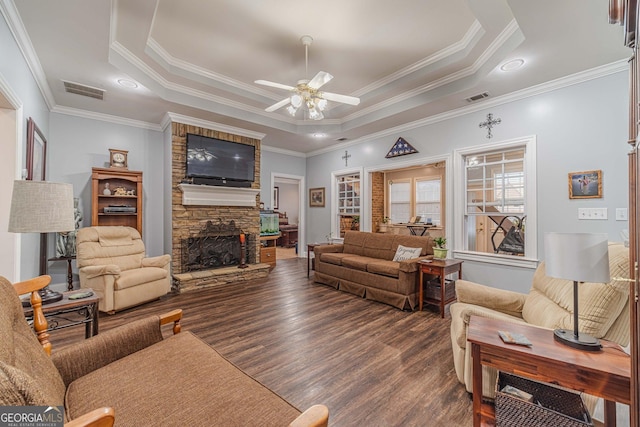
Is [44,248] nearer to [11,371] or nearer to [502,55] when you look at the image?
[11,371]

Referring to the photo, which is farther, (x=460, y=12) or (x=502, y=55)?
(x=502, y=55)

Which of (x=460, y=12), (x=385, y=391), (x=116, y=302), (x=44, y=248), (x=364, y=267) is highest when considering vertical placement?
(x=460, y=12)

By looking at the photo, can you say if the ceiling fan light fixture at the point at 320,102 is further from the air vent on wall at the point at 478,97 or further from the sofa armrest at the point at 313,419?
the sofa armrest at the point at 313,419

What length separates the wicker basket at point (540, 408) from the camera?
4.18 ft

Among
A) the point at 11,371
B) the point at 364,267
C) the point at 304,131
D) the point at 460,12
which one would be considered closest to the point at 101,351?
the point at 11,371

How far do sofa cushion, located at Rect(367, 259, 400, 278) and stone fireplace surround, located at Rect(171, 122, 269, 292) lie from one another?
89.3 inches

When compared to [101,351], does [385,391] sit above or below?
below

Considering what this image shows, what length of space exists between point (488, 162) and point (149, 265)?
207 inches

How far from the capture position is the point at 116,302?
339 cm

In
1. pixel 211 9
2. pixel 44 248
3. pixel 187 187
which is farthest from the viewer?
pixel 187 187

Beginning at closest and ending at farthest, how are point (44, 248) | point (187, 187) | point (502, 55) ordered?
point (502, 55)
point (44, 248)
point (187, 187)

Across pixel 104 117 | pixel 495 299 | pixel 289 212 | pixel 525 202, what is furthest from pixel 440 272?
pixel 289 212

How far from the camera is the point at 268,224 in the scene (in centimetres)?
645

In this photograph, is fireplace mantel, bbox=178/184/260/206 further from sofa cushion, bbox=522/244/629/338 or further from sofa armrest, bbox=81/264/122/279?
sofa cushion, bbox=522/244/629/338
